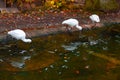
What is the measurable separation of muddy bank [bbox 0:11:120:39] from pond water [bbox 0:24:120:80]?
0.40 m

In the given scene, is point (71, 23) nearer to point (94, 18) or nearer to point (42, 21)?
point (94, 18)

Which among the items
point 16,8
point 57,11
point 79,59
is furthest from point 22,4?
point 79,59

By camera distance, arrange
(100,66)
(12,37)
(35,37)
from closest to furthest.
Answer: (100,66) → (12,37) → (35,37)

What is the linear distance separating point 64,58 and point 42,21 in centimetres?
365

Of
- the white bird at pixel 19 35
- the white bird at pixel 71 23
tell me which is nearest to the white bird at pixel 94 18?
the white bird at pixel 71 23

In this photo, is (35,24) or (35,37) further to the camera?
(35,24)

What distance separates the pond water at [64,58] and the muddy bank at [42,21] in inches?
15.6

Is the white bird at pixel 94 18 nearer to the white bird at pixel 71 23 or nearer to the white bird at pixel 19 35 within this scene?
the white bird at pixel 71 23

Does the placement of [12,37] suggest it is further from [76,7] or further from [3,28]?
[76,7]

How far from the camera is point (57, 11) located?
14.9 metres

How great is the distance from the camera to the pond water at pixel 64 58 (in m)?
8.34

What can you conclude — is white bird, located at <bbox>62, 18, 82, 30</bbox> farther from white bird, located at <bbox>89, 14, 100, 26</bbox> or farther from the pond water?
white bird, located at <bbox>89, 14, 100, 26</bbox>

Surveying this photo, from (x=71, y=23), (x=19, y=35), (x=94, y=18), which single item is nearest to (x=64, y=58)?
(x=19, y=35)

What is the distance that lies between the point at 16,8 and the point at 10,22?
2877 mm
